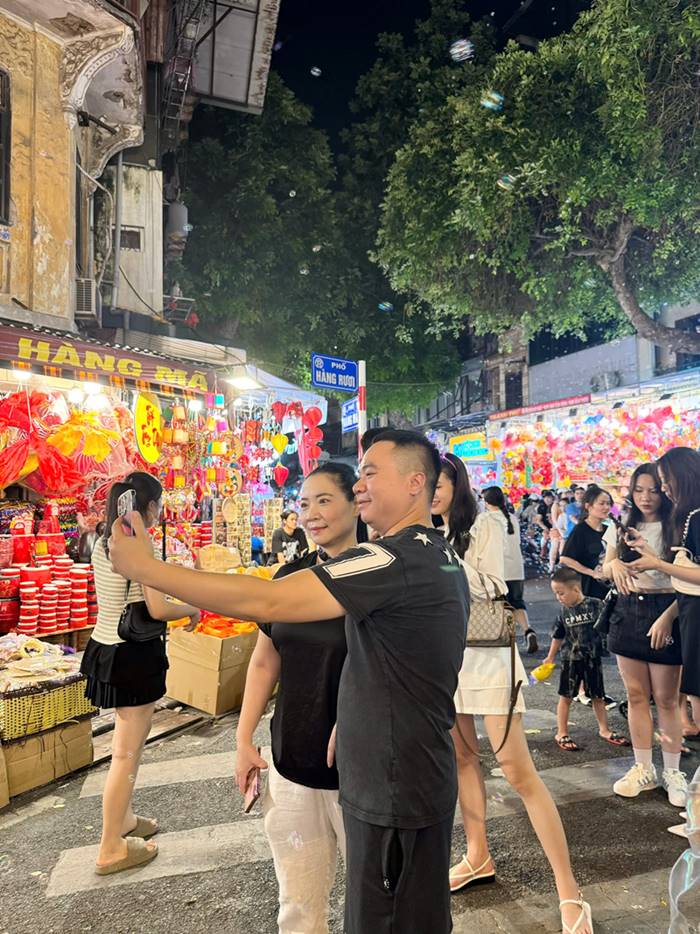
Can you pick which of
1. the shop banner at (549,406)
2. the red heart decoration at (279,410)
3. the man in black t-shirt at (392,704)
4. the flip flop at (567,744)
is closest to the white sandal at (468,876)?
the man in black t-shirt at (392,704)

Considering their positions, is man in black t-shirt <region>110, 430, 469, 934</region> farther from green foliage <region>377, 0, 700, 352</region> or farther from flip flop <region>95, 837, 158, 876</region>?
green foliage <region>377, 0, 700, 352</region>

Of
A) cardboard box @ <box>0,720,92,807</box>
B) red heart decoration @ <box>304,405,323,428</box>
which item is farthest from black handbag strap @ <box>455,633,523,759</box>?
red heart decoration @ <box>304,405,323,428</box>

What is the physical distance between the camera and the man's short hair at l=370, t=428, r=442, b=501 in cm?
202

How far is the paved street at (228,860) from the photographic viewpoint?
3070 mm

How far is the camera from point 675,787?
4.14 metres

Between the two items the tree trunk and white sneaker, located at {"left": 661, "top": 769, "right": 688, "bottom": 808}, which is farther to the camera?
the tree trunk

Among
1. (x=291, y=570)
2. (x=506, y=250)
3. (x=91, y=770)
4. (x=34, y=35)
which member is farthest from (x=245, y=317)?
(x=291, y=570)

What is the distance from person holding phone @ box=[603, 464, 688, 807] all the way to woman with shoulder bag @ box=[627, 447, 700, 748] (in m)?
0.12

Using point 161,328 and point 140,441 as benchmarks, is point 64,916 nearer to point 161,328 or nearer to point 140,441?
point 140,441

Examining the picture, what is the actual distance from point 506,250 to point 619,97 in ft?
12.0

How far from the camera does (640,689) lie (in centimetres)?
431

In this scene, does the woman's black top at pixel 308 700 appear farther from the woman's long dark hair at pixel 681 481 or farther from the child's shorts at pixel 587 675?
the child's shorts at pixel 587 675

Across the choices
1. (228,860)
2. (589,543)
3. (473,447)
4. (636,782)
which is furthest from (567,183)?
(228,860)

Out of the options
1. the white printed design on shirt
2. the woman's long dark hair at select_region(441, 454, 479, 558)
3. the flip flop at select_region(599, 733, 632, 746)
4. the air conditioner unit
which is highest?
the air conditioner unit
